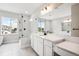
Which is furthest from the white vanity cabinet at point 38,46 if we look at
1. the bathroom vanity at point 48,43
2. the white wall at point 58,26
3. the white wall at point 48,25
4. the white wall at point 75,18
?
the white wall at point 75,18

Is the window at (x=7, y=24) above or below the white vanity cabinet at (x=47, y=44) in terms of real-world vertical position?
above

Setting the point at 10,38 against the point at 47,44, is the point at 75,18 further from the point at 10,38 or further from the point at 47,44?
the point at 10,38

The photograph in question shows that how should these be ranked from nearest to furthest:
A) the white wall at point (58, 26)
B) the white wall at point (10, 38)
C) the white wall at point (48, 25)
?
the white wall at point (58, 26)
the white wall at point (48, 25)
the white wall at point (10, 38)

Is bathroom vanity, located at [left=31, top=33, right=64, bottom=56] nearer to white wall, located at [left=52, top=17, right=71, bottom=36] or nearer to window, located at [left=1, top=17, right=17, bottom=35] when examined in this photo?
white wall, located at [left=52, top=17, right=71, bottom=36]

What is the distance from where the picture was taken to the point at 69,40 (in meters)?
1.61

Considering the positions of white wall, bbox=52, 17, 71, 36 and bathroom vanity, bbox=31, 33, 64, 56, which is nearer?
bathroom vanity, bbox=31, 33, 64, 56

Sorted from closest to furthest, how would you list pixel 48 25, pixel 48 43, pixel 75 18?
pixel 75 18 < pixel 48 43 < pixel 48 25

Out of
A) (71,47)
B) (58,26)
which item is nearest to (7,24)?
(58,26)

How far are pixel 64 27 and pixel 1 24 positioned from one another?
1.80 metres

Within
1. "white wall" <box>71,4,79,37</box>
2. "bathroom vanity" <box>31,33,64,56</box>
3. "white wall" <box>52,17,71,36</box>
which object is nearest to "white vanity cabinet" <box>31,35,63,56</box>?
"bathroom vanity" <box>31,33,64,56</box>

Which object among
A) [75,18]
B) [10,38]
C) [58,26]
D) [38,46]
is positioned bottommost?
[38,46]

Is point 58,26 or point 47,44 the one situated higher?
point 58,26

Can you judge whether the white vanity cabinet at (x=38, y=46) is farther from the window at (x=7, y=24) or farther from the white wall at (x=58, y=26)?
the window at (x=7, y=24)

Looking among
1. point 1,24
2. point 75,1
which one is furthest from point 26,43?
point 75,1
